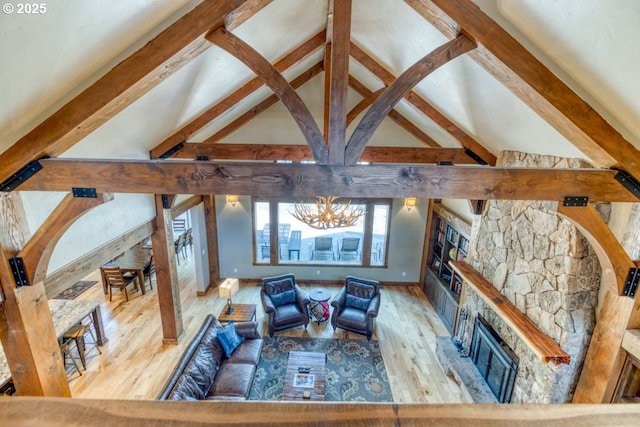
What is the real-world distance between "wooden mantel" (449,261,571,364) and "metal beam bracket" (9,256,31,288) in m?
5.03

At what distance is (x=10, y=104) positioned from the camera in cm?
209

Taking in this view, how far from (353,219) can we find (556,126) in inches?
139

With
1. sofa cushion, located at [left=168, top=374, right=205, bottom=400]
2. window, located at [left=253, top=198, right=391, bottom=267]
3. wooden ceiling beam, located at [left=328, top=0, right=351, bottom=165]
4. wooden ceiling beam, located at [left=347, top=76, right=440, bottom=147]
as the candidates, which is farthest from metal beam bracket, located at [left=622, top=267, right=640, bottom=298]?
window, located at [left=253, top=198, right=391, bottom=267]

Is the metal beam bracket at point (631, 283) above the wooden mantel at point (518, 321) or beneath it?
above

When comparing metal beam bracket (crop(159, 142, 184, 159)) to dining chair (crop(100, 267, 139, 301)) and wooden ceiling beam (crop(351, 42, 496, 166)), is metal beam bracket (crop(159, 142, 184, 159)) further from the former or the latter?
dining chair (crop(100, 267, 139, 301))

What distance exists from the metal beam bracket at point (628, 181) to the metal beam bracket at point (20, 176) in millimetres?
4729

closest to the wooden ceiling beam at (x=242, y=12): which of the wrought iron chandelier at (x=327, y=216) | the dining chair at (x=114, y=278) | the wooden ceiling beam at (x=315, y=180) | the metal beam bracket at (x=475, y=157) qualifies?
the wooden ceiling beam at (x=315, y=180)

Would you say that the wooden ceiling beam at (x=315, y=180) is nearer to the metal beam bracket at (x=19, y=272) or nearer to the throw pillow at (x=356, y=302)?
the metal beam bracket at (x=19, y=272)

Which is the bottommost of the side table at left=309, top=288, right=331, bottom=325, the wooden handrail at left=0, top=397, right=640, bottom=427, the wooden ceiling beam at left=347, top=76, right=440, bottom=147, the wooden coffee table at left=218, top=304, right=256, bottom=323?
the side table at left=309, top=288, right=331, bottom=325

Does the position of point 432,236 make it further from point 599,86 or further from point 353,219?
point 599,86

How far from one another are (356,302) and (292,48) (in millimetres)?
4880

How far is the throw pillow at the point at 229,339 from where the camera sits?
16.9ft

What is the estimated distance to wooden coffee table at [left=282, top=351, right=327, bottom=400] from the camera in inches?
172

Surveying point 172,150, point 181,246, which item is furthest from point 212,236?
point 172,150
